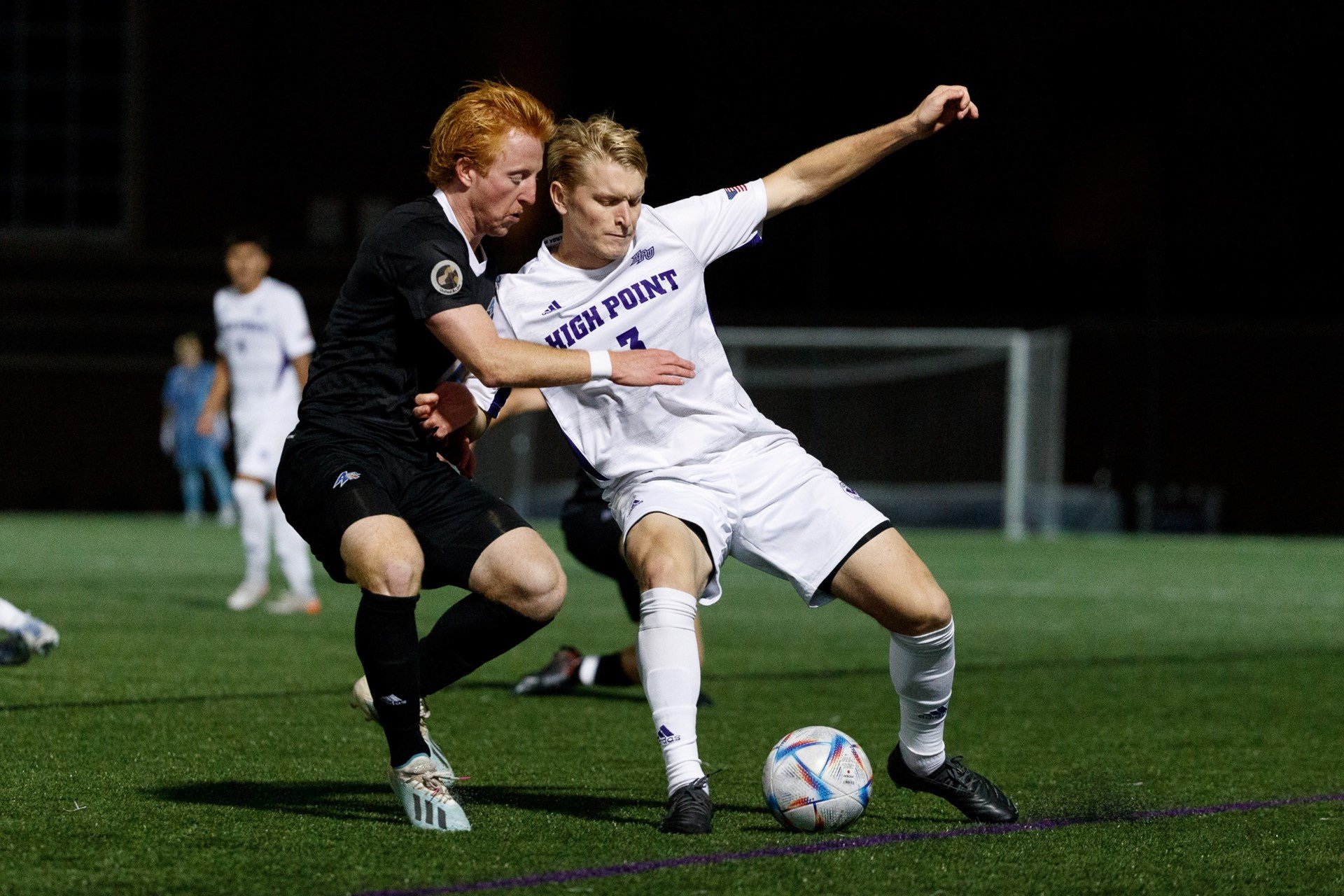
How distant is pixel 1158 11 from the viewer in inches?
981

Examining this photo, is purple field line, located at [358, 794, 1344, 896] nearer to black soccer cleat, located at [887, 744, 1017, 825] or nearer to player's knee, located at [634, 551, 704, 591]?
black soccer cleat, located at [887, 744, 1017, 825]

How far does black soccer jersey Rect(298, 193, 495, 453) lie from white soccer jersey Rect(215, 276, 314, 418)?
5.82 m

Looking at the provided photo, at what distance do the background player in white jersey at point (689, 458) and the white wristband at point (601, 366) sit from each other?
15.0 inches

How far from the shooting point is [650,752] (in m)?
5.91

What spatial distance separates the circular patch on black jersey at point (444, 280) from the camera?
4.41 m

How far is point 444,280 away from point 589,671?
125 inches

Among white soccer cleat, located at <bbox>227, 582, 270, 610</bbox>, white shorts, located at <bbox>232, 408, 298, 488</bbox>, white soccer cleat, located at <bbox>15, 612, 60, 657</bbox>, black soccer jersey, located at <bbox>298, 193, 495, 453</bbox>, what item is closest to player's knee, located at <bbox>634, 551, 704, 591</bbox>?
black soccer jersey, located at <bbox>298, 193, 495, 453</bbox>

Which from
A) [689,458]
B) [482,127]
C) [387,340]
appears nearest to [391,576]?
[387,340]

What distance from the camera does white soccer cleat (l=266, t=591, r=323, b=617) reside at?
10867mm

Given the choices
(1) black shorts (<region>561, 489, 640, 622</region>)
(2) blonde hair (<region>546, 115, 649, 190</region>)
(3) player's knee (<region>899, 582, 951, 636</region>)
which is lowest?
(1) black shorts (<region>561, 489, 640, 622</region>)

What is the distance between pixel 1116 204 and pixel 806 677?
17.8 metres

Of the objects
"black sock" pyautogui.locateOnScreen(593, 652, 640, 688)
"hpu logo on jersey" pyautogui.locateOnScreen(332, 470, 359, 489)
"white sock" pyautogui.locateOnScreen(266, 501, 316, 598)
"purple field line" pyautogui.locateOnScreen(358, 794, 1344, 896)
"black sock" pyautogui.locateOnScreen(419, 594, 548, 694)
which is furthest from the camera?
"white sock" pyautogui.locateOnScreen(266, 501, 316, 598)

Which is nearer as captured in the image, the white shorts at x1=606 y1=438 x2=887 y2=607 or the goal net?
the white shorts at x1=606 y1=438 x2=887 y2=607

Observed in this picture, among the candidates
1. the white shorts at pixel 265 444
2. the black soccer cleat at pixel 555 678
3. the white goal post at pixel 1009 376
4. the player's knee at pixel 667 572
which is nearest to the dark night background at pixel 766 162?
the white goal post at pixel 1009 376
